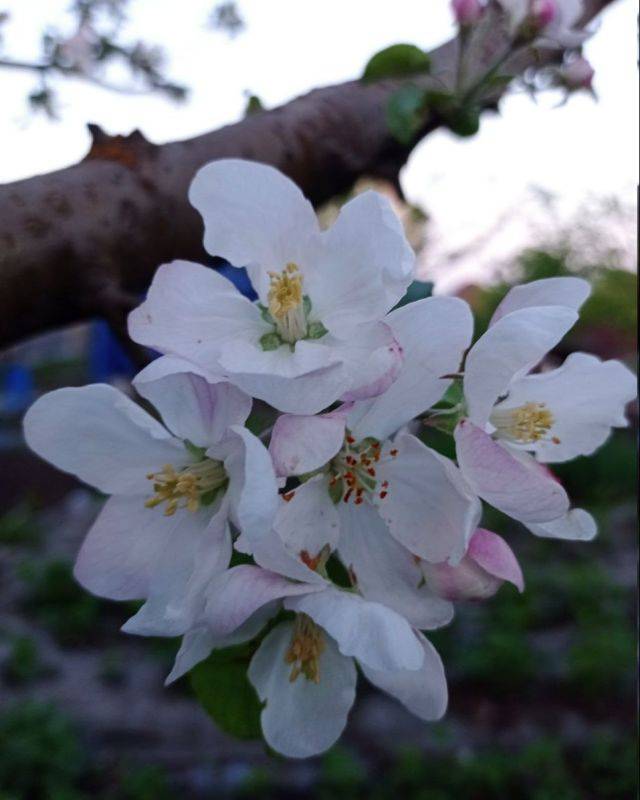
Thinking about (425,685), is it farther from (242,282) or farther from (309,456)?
(242,282)

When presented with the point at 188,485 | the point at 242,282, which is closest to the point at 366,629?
the point at 188,485

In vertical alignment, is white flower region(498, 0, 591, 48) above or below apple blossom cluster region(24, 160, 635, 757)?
above

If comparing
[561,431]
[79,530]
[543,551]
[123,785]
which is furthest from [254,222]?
[79,530]

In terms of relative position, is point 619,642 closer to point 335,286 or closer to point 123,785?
point 123,785

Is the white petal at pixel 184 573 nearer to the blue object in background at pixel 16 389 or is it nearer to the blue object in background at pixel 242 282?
the blue object in background at pixel 242 282

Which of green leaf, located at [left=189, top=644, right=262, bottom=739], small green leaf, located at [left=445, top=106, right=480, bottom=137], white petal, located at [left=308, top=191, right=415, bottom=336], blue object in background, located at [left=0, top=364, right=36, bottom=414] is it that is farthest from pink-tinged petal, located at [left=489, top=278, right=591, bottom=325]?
blue object in background, located at [left=0, top=364, right=36, bottom=414]

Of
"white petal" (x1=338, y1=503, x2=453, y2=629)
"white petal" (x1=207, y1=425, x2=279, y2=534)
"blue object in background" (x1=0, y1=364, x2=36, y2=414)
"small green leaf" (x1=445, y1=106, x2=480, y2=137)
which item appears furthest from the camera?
"blue object in background" (x1=0, y1=364, x2=36, y2=414)

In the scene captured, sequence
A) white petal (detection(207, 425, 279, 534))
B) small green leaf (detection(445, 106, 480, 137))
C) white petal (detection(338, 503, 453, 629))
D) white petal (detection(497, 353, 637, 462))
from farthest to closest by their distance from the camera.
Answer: small green leaf (detection(445, 106, 480, 137)) < white petal (detection(497, 353, 637, 462)) < white petal (detection(338, 503, 453, 629)) < white petal (detection(207, 425, 279, 534))

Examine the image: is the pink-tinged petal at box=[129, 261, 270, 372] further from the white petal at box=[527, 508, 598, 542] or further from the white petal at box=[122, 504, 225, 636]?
the white petal at box=[527, 508, 598, 542]
